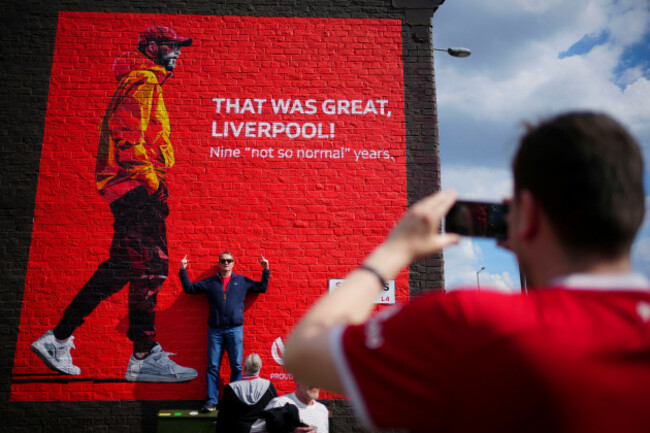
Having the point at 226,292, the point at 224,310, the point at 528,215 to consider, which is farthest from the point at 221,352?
the point at 528,215

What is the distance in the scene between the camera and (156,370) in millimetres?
6523

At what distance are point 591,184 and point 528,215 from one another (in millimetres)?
114

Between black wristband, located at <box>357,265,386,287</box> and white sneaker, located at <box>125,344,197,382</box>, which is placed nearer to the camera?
black wristband, located at <box>357,265,386,287</box>

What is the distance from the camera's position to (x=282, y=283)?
6.91 m

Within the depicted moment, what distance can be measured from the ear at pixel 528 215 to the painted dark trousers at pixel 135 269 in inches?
259

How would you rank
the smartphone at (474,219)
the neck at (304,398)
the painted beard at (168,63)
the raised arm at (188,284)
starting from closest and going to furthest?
1. the smartphone at (474,219)
2. the neck at (304,398)
3. the raised arm at (188,284)
4. the painted beard at (168,63)

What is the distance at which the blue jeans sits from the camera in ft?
20.7

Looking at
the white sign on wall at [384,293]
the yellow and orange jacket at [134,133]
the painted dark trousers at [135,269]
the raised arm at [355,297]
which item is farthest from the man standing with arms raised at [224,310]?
the raised arm at [355,297]

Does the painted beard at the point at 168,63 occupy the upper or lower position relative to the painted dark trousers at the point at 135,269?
upper

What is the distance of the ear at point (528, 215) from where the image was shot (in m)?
0.87

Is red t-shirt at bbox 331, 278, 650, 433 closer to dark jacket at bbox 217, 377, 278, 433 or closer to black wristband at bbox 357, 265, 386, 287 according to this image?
black wristband at bbox 357, 265, 386, 287

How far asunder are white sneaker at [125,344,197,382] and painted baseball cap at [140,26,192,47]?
4866 millimetres

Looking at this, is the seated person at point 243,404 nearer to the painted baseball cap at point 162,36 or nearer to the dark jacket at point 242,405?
the dark jacket at point 242,405

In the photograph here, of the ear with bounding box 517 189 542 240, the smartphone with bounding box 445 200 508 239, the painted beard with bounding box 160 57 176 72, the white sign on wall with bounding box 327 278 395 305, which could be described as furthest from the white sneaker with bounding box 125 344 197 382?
the ear with bounding box 517 189 542 240
